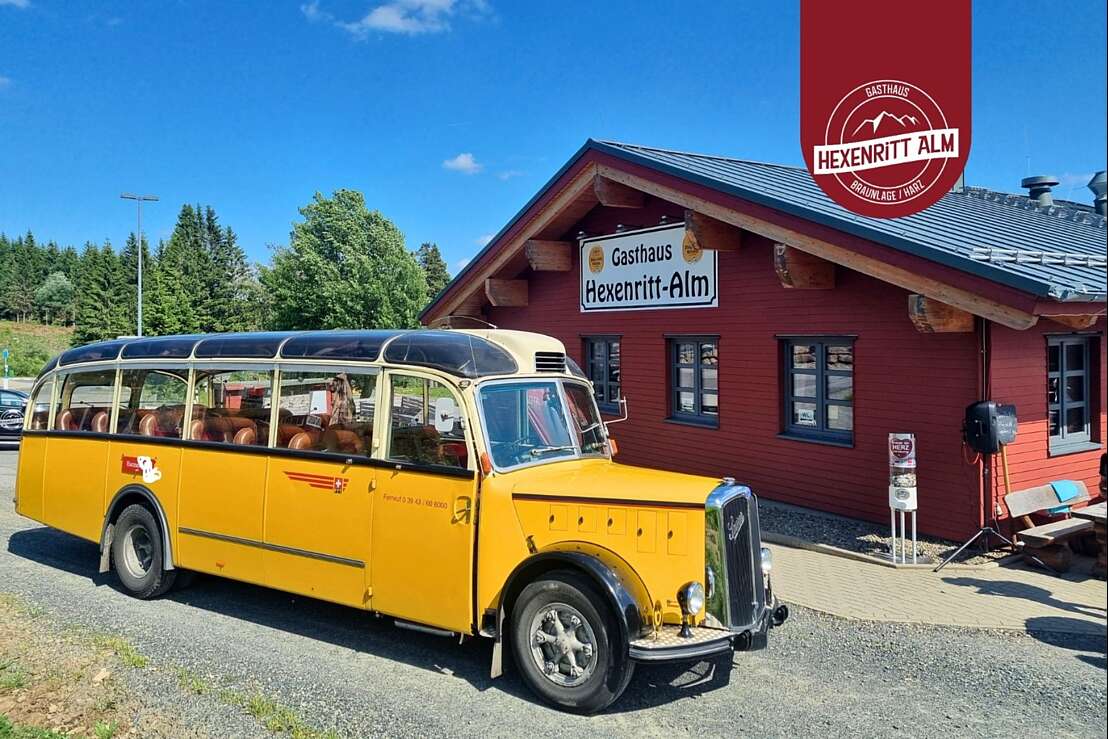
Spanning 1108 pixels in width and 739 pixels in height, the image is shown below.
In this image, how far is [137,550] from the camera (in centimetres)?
753

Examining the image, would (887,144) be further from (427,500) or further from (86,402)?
(86,402)

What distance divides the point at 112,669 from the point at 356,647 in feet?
5.43

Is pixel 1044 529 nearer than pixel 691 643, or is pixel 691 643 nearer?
pixel 691 643

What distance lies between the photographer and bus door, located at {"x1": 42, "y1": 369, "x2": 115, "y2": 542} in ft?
25.6

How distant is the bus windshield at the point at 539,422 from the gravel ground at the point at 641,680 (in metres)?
1.57

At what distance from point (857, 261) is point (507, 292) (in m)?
8.16

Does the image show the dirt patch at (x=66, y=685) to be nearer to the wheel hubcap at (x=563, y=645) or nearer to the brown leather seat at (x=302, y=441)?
the brown leather seat at (x=302, y=441)

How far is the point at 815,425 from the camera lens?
35.3ft

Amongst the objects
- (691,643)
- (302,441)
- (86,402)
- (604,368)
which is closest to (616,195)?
(604,368)

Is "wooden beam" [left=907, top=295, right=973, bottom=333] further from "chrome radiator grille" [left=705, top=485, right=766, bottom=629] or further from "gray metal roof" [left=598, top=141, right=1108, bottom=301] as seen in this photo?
"chrome radiator grille" [left=705, top=485, right=766, bottom=629]

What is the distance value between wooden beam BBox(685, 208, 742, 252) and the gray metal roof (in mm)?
614

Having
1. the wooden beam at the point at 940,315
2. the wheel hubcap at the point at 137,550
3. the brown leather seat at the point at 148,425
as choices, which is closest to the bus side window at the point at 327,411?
the brown leather seat at the point at 148,425

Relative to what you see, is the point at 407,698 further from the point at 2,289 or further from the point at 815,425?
the point at 2,289

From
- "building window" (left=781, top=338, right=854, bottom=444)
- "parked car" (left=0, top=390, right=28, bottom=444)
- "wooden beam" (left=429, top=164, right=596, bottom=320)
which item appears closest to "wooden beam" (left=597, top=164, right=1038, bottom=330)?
"wooden beam" (left=429, top=164, right=596, bottom=320)
